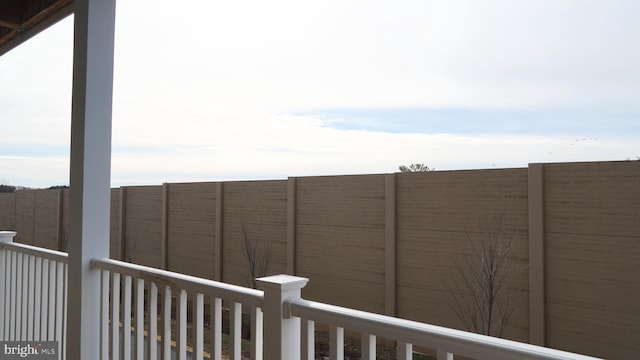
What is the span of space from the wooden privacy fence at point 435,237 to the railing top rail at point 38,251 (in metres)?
4.15

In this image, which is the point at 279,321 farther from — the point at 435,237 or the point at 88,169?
the point at 435,237

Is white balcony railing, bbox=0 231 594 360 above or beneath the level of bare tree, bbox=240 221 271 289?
above

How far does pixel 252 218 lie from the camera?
7.67m

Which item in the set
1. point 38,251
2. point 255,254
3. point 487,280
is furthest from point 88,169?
point 255,254

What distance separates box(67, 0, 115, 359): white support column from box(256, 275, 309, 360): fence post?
1.20 meters

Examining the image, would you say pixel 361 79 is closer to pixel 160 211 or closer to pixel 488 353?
pixel 160 211

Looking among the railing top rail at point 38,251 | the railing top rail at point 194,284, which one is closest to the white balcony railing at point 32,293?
the railing top rail at point 38,251

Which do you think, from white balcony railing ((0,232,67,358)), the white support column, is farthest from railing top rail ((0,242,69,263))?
the white support column

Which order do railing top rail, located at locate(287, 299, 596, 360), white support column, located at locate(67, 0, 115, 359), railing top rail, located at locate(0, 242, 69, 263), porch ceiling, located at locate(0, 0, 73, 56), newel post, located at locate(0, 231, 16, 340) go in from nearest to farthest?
railing top rail, located at locate(287, 299, 596, 360), white support column, located at locate(67, 0, 115, 359), railing top rail, located at locate(0, 242, 69, 263), porch ceiling, located at locate(0, 0, 73, 56), newel post, located at locate(0, 231, 16, 340)

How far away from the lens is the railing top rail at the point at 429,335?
2.60ft

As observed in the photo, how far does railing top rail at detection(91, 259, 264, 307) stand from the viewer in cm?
132

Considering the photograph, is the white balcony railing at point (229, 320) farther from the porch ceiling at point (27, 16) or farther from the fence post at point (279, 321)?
the porch ceiling at point (27, 16)

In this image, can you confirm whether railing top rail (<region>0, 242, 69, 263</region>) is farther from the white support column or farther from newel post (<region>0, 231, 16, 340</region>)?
the white support column

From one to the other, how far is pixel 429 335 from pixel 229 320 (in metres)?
0.76
